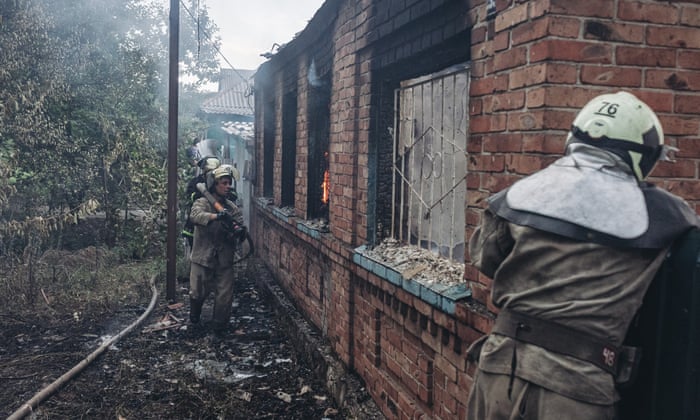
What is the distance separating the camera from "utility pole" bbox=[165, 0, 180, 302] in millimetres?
8125

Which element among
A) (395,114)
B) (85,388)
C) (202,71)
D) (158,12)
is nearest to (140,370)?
(85,388)

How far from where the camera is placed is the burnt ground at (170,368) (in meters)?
4.61

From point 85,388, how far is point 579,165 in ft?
15.9

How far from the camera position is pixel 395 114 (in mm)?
4262

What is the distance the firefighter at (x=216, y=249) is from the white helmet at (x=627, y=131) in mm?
5426

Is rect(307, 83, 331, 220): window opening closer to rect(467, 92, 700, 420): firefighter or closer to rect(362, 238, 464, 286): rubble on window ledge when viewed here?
rect(362, 238, 464, 286): rubble on window ledge

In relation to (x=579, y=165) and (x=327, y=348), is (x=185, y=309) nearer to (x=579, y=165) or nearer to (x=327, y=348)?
(x=327, y=348)

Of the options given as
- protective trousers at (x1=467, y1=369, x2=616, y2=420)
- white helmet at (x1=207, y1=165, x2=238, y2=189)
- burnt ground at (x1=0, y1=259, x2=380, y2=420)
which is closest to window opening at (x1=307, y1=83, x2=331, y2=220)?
white helmet at (x1=207, y1=165, x2=238, y2=189)

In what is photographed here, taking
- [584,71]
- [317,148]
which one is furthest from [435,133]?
[317,148]

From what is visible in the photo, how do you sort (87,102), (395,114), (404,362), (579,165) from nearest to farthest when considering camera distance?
(579,165) < (404,362) < (395,114) < (87,102)

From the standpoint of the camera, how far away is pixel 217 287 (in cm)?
687

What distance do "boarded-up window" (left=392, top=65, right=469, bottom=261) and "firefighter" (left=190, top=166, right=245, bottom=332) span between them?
3.15 metres

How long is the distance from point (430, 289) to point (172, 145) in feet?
20.2

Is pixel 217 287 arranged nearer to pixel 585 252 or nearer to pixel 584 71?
pixel 584 71
